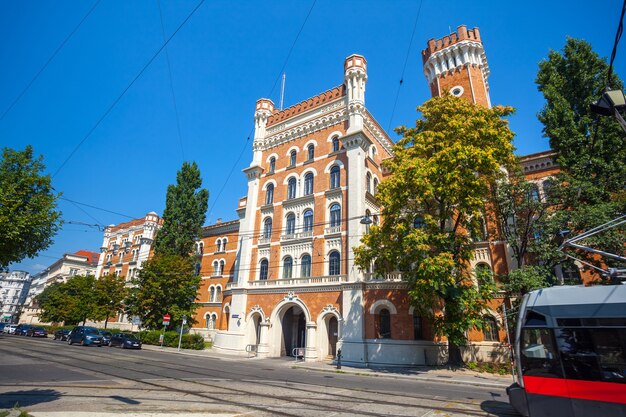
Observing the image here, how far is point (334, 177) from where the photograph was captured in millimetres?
28078

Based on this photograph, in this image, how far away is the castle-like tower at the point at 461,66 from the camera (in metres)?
29.0

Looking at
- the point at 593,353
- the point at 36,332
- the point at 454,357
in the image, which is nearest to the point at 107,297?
the point at 36,332

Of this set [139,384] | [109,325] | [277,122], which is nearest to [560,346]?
[139,384]

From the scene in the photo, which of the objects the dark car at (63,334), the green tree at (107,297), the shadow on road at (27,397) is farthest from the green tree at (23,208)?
the green tree at (107,297)

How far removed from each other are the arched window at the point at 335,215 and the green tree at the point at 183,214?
18.6 m

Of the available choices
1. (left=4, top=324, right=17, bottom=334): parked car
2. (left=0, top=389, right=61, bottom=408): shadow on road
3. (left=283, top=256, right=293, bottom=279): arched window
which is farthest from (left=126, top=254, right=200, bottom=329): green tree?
(left=4, top=324, right=17, bottom=334): parked car

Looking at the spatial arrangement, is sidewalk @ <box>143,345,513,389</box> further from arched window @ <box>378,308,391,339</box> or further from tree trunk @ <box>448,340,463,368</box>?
arched window @ <box>378,308,391,339</box>

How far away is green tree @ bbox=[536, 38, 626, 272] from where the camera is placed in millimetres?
16578

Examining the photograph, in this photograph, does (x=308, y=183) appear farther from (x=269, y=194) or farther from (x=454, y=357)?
(x=454, y=357)

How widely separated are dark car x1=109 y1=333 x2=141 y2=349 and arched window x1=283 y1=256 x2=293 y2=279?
14.4 metres

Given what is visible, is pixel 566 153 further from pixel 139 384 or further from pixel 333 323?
pixel 139 384

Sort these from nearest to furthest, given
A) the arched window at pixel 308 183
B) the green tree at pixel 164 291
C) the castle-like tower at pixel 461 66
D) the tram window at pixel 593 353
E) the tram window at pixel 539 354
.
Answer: the tram window at pixel 593 353 → the tram window at pixel 539 354 → the castle-like tower at pixel 461 66 → the arched window at pixel 308 183 → the green tree at pixel 164 291

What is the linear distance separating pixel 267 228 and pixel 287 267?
180 inches

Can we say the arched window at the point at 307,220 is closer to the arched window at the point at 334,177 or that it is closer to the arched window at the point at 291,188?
the arched window at the point at 291,188
